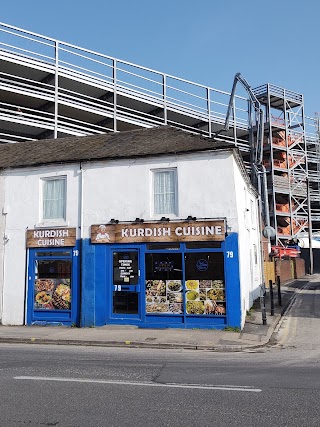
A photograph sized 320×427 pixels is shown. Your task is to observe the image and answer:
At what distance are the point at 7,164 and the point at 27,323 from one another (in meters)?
6.08

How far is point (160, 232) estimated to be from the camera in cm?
1358

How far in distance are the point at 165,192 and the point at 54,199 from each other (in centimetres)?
422

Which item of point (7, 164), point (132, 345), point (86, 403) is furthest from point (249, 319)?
point (7, 164)

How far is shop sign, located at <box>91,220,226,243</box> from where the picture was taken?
13133mm

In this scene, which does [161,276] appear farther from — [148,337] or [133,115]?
[133,115]

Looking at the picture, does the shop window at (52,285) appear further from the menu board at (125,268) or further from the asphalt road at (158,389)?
the asphalt road at (158,389)

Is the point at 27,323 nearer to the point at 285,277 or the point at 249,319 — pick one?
the point at 249,319

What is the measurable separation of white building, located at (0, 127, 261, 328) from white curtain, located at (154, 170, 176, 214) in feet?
0.11

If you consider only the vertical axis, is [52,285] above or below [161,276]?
below

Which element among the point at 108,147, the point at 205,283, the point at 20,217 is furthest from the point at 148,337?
the point at 108,147

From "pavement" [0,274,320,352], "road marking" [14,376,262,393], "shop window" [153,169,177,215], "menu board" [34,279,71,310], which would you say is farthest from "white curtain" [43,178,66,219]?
"road marking" [14,376,262,393]

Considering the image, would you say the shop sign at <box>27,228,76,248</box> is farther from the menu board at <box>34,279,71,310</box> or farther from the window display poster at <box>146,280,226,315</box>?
the window display poster at <box>146,280,226,315</box>

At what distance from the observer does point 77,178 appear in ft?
48.2

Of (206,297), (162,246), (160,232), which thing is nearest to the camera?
(206,297)
